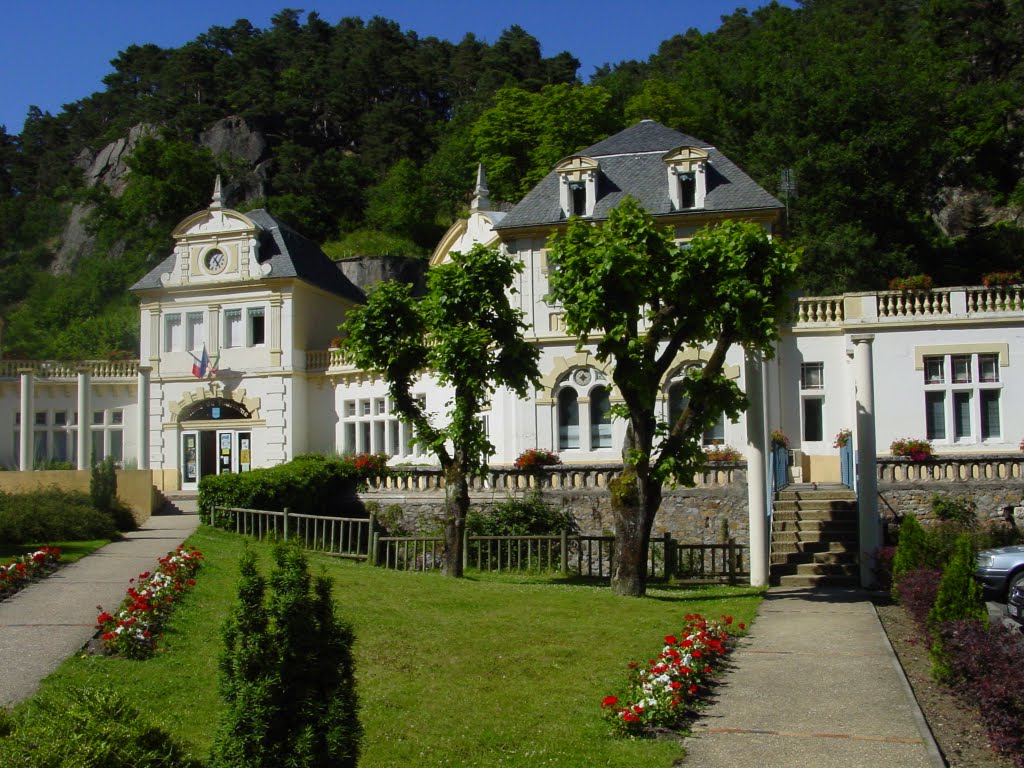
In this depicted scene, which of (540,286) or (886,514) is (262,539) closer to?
(540,286)

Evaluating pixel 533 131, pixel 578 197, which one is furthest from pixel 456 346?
pixel 533 131

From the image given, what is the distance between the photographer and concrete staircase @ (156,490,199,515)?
31.9 m

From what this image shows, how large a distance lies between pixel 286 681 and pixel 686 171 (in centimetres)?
2810

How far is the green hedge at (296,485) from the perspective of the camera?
1097 inches

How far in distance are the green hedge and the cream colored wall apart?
8.00 ft

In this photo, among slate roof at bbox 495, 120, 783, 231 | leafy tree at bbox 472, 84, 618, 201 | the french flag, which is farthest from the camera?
leafy tree at bbox 472, 84, 618, 201

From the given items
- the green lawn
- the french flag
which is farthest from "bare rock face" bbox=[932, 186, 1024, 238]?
the green lawn

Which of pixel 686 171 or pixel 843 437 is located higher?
pixel 686 171

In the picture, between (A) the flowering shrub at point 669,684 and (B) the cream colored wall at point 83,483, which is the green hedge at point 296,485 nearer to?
(B) the cream colored wall at point 83,483

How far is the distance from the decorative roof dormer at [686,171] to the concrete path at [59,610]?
18.4 m

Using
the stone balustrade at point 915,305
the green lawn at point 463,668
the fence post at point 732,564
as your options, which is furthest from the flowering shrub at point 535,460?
the green lawn at point 463,668

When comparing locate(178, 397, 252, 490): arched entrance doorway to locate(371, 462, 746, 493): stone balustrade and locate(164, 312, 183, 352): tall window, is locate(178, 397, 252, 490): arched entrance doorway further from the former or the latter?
locate(371, 462, 746, 493): stone balustrade

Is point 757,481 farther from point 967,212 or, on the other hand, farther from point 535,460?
point 967,212

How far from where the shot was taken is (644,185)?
34.1 meters
